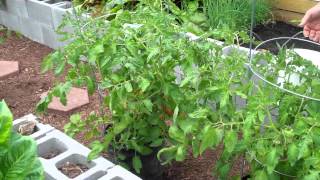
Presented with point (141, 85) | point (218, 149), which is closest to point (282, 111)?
point (141, 85)

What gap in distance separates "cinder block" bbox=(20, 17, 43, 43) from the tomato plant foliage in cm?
218

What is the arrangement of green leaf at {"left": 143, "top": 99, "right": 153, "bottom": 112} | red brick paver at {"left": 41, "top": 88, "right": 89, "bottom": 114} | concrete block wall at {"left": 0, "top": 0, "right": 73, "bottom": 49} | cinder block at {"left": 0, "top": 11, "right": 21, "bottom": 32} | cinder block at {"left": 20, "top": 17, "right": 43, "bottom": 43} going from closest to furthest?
green leaf at {"left": 143, "top": 99, "right": 153, "bottom": 112} < red brick paver at {"left": 41, "top": 88, "right": 89, "bottom": 114} < concrete block wall at {"left": 0, "top": 0, "right": 73, "bottom": 49} < cinder block at {"left": 20, "top": 17, "right": 43, "bottom": 43} < cinder block at {"left": 0, "top": 11, "right": 21, "bottom": 32}

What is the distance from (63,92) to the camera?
7.00 ft

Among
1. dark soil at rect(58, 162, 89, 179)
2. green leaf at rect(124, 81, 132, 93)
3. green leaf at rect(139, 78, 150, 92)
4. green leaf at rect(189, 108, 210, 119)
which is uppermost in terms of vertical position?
green leaf at rect(139, 78, 150, 92)

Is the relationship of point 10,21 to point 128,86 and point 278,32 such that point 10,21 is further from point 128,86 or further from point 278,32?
point 128,86

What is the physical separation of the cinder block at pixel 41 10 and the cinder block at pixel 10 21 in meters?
0.29

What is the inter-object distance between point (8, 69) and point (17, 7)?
3.00ft

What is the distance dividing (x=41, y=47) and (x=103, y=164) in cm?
266

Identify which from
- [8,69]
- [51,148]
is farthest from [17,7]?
[51,148]

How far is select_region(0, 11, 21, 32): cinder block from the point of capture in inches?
183

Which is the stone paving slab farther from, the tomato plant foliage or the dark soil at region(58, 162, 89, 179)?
the dark soil at region(58, 162, 89, 179)

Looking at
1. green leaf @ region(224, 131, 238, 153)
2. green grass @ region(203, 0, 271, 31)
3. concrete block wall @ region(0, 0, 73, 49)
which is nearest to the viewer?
green leaf @ region(224, 131, 238, 153)

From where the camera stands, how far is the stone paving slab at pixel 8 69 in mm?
3843

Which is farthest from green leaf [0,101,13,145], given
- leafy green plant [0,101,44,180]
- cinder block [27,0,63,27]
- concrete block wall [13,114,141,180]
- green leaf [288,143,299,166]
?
cinder block [27,0,63,27]
